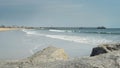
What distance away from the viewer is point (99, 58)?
4.27 meters

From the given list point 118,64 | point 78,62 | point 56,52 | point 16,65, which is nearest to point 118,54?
point 118,64

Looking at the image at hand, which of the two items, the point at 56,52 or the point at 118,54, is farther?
the point at 56,52

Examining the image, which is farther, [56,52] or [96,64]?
[56,52]

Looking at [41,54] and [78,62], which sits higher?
[78,62]

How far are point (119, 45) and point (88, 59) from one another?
17.9 feet

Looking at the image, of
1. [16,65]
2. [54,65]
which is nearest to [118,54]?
[54,65]

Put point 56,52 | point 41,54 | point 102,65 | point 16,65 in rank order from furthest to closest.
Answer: point 56,52 → point 41,54 → point 16,65 → point 102,65

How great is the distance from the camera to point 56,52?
30.0ft

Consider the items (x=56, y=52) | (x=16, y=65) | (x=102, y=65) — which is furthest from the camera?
(x=56, y=52)

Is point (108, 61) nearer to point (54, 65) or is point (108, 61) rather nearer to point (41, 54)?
point (54, 65)

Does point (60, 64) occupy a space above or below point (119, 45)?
above

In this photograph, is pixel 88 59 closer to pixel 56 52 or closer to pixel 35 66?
pixel 35 66

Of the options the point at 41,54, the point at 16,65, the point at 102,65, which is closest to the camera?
the point at 102,65

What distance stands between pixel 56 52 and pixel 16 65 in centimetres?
467
